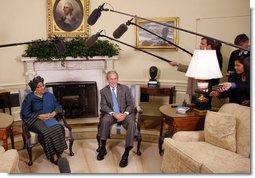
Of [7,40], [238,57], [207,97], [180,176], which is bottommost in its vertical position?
[180,176]

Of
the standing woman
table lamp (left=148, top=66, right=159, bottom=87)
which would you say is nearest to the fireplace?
table lamp (left=148, top=66, right=159, bottom=87)

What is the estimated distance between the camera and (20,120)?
10.3ft

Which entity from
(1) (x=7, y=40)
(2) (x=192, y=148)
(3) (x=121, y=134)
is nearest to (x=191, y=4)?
(2) (x=192, y=148)

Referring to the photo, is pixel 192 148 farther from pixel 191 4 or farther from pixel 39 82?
pixel 39 82

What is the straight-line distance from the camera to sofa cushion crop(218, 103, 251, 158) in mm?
2262

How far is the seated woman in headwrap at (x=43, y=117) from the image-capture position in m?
2.91

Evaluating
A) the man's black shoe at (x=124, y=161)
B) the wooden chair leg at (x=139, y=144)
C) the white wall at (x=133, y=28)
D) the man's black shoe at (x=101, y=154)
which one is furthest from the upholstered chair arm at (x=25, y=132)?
the wooden chair leg at (x=139, y=144)

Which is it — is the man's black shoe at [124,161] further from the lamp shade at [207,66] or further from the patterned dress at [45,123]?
the lamp shade at [207,66]

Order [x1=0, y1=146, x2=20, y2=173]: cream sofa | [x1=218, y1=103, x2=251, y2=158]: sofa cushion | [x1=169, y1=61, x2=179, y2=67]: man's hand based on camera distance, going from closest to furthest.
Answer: [x1=0, y1=146, x2=20, y2=173]: cream sofa
[x1=218, y1=103, x2=251, y2=158]: sofa cushion
[x1=169, y1=61, x2=179, y2=67]: man's hand

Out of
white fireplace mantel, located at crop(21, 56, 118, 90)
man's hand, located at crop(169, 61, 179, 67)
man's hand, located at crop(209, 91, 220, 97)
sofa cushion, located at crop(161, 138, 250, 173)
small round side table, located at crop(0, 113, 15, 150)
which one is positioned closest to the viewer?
sofa cushion, located at crop(161, 138, 250, 173)

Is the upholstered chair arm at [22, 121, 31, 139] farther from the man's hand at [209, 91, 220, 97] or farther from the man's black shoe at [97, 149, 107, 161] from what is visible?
the man's hand at [209, 91, 220, 97]

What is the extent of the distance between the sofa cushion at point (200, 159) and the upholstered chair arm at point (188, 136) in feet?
0.23

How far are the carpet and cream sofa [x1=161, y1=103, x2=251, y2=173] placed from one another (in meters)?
0.25

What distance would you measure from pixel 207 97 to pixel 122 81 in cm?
102
